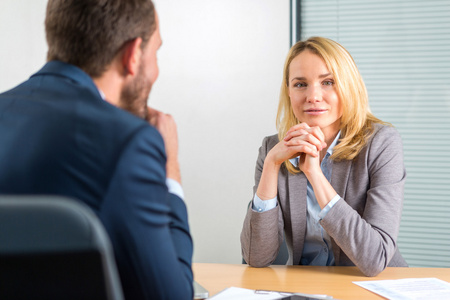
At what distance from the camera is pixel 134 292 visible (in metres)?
0.84

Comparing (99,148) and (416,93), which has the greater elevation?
(416,93)

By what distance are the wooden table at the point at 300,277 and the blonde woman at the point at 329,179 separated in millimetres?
66

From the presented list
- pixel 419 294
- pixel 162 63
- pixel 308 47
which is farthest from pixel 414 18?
pixel 419 294

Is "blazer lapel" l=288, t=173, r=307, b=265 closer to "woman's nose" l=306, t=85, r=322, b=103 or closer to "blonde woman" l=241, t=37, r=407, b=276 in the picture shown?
"blonde woman" l=241, t=37, r=407, b=276

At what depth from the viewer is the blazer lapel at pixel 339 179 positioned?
6.14 ft

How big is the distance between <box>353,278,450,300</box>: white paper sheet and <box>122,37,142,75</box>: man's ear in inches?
34.6

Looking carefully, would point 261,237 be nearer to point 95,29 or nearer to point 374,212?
point 374,212

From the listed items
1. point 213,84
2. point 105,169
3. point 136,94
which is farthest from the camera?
point 213,84

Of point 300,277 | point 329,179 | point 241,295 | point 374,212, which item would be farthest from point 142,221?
point 329,179

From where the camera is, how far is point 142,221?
80 cm

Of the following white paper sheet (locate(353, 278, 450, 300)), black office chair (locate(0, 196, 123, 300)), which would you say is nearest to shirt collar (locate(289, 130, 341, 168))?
white paper sheet (locate(353, 278, 450, 300))

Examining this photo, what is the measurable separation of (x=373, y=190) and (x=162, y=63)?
209cm

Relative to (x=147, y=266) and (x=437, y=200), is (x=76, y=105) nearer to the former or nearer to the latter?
(x=147, y=266)

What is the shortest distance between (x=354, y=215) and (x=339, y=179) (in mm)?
258
